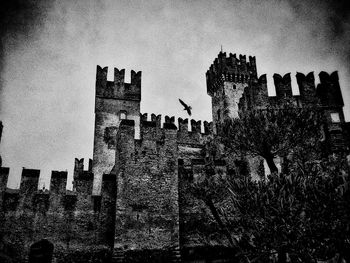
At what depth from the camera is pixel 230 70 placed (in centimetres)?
3566

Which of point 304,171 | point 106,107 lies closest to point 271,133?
point 304,171

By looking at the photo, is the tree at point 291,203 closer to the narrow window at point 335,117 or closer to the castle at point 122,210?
the castle at point 122,210

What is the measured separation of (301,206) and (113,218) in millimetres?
7001

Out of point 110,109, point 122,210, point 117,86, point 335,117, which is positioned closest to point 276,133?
point 335,117

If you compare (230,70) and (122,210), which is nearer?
(122,210)

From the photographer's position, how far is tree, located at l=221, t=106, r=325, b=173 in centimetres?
1243

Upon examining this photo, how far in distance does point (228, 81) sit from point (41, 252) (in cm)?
2731

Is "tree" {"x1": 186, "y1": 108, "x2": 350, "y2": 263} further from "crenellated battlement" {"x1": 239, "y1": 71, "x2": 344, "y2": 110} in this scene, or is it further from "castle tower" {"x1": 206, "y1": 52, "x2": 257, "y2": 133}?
"castle tower" {"x1": 206, "y1": 52, "x2": 257, "y2": 133}

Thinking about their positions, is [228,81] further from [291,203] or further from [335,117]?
[291,203]

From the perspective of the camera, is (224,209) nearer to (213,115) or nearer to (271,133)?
(271,133)

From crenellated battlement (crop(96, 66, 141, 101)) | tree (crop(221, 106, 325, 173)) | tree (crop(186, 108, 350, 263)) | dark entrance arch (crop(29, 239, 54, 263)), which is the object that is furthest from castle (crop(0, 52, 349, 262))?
crenellated battlement (crop(96, 66, 141, 101))

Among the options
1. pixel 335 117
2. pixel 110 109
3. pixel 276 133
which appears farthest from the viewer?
pixel 110 109

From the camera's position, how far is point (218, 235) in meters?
13.1

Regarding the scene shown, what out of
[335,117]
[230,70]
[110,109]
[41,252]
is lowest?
[41,252]
